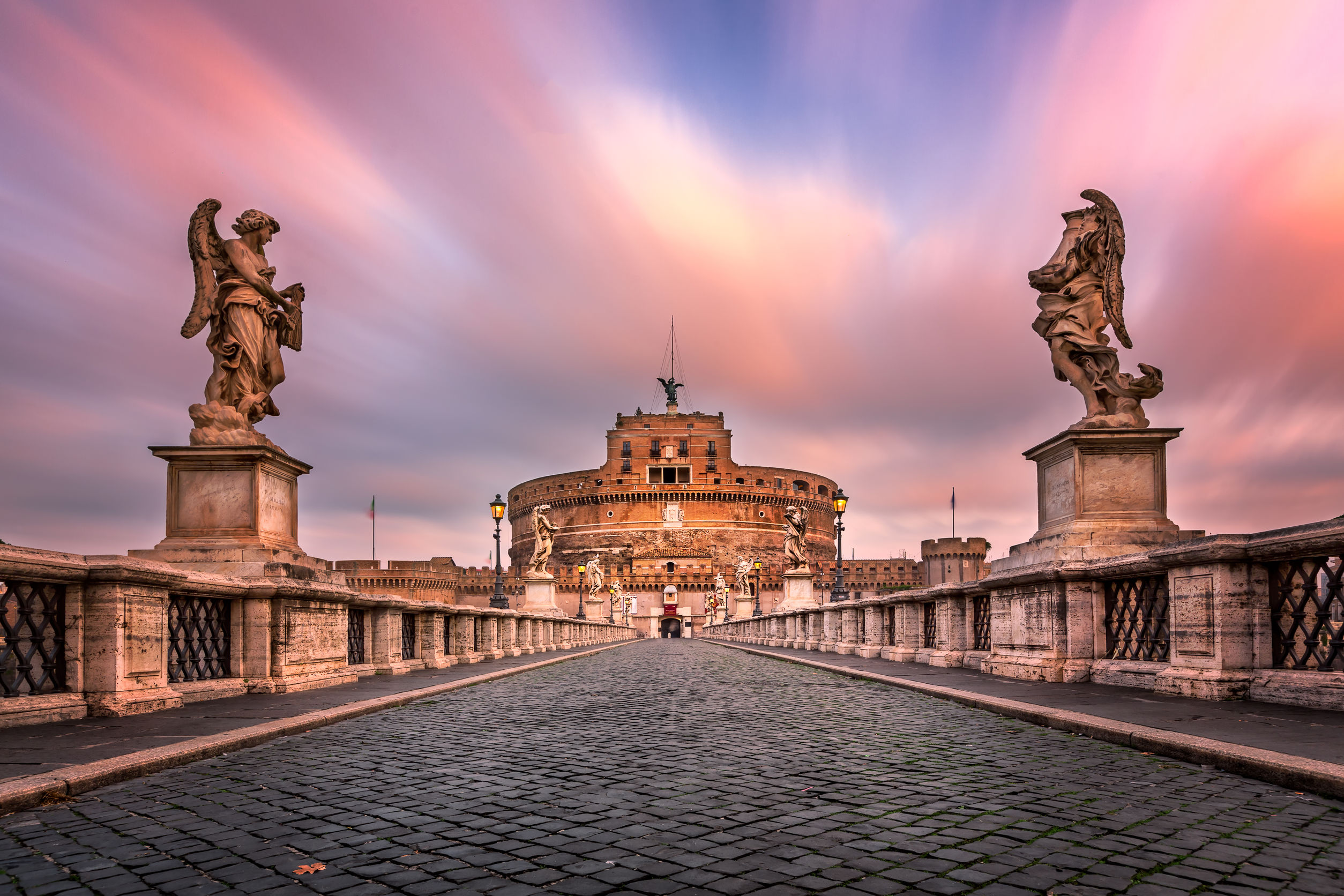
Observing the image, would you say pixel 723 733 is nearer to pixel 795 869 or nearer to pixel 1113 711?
pixel 1113 711

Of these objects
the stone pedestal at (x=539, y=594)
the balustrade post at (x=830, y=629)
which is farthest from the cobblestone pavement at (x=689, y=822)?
the stone pedestal at (x=539, y=594)

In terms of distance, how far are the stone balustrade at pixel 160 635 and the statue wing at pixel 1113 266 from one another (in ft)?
26.3

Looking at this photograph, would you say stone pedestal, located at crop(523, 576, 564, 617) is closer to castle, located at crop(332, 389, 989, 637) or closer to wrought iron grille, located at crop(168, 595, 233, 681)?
wrought iron grille, located at crop(168, 595, 233, 681)

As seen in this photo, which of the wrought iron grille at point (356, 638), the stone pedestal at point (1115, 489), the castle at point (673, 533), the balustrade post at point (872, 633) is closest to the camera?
the stone pedestal at point (1115, 489)

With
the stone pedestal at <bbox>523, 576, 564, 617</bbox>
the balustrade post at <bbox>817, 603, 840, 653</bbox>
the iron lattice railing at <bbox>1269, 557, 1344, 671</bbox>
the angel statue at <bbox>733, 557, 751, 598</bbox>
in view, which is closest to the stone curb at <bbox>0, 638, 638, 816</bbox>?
the iron lattice railing at <bbox>1269, 557, 1344, 671</bbox>

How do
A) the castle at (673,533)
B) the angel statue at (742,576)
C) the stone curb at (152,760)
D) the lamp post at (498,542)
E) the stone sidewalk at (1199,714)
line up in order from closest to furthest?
the stone curb at (152,760) → the stone sidewalk at (1199,714) → the lamp post at (498,542) → the angel statue at (742,576) → the castle at (673,533)

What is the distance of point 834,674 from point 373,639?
5.75 m

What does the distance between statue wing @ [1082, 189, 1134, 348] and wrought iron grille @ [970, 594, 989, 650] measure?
3435mm

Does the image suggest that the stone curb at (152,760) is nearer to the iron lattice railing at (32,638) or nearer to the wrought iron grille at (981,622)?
the iron lattice railing at (32,638)

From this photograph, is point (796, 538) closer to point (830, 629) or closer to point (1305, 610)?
point (830, 629)

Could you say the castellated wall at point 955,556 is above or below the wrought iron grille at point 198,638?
below

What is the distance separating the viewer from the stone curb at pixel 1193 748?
3.73 meters

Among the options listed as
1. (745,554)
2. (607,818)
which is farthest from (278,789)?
(745,554)

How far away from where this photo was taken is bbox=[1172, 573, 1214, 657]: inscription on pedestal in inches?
247
